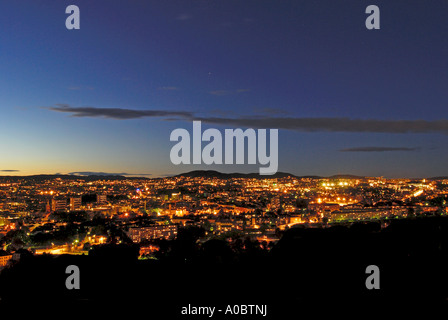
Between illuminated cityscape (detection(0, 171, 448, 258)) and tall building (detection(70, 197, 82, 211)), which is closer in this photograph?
illuminated cityscape (detection(0, 171, 448, 258))

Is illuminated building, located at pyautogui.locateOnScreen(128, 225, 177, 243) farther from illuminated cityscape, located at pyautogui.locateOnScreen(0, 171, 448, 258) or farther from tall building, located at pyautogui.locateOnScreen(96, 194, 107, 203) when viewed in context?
tall building, located at pyautogui.locateOnScreen(96, 194, 107, 203)

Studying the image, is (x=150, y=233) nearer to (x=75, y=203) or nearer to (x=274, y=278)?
(x=274, y=278)

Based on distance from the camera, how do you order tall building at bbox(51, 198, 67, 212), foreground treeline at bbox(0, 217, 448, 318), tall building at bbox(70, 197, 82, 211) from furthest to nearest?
tall building at bbox(70, 197, 82, 211) → tall building at bbox(51, 198, 67, 212) → foreground treeline at bbox(0, 217, 448, 318)

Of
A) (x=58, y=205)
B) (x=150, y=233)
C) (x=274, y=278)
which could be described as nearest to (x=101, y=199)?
(x=58, y=205)

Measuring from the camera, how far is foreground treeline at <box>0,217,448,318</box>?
380 centimetres

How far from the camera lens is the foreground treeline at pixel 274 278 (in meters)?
3.80

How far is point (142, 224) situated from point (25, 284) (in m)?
32.0

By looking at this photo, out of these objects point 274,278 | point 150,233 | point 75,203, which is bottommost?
point 150,233

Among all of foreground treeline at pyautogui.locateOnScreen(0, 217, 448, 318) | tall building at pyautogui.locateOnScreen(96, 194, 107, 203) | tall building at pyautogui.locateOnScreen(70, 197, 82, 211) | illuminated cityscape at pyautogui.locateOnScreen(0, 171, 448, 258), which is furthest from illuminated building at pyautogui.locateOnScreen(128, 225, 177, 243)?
tall building at pyautogui.locateOnScreen(96, 194, 107, 203)

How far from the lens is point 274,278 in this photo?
451cm

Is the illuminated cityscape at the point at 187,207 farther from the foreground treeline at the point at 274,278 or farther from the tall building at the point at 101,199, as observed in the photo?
the foreground treeline at the point at 274,278

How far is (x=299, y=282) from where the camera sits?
4363mm

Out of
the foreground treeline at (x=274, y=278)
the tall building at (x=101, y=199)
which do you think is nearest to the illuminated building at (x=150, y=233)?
the foreground treeline at (x=274, y=278)

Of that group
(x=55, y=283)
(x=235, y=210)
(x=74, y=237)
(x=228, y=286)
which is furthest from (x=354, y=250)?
(x=235, y=210)
